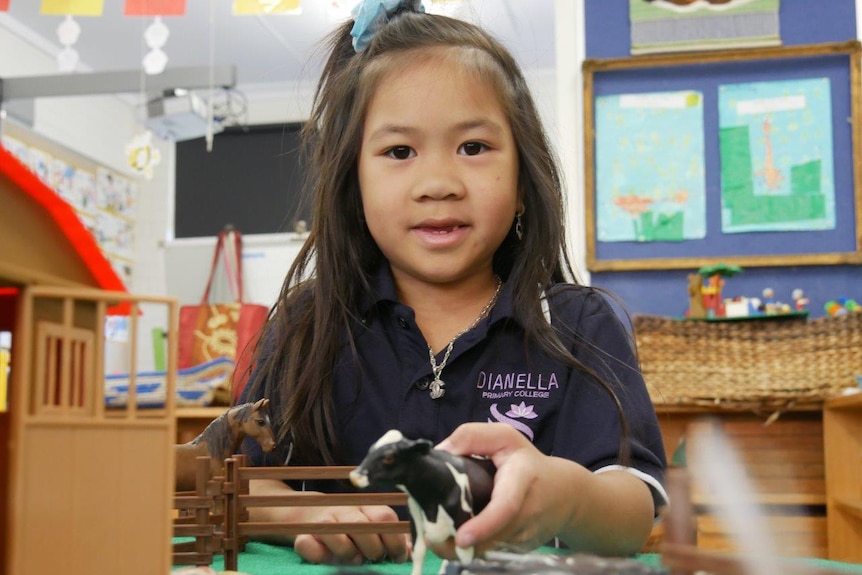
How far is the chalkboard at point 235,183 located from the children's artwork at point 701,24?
373 centimetres

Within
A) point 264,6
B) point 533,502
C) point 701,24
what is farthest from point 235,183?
point 533,502

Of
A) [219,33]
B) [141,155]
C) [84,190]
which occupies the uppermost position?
[219,33]

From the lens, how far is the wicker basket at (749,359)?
100 inches

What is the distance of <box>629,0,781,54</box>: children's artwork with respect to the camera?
3.11m

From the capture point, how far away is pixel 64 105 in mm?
5988

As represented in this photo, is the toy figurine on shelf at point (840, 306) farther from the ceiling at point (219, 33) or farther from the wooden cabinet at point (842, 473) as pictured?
the ceiling at point (219, 33)

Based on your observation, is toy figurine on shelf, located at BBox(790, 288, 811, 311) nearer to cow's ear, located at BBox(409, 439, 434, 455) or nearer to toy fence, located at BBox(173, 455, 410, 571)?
toy fence, located at BBox(173, 455, 410, 571)

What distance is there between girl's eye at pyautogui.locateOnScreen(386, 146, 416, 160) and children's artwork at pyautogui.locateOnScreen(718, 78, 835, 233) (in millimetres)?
2197

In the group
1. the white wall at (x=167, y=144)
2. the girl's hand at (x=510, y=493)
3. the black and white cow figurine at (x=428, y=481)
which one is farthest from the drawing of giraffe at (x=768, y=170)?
the black and white cow figurine at (x=428, y=481)

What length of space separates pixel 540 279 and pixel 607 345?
12cm

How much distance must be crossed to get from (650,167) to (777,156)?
40 centimetres

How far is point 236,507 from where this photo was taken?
0.73 meters

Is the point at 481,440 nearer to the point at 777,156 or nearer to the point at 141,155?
the point at 777,156

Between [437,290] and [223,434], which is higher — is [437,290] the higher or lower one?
the higher one
